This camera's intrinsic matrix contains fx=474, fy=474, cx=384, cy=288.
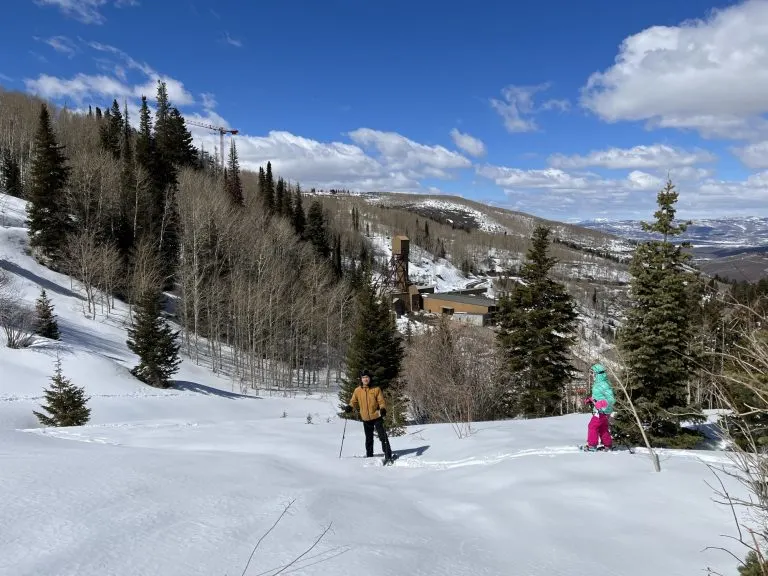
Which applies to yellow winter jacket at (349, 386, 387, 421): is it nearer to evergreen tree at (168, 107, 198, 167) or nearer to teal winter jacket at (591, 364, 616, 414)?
teal winter jacket at (591, 364, 616, 414)

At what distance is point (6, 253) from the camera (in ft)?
115

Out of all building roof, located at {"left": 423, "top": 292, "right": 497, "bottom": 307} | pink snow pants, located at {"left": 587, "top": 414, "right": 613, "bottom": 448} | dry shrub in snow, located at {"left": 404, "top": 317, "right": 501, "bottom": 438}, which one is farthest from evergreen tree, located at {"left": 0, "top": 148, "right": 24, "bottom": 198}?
pink snow pants, located at {"left": 587, "top": 414, "right": 613, "bottom": 448}

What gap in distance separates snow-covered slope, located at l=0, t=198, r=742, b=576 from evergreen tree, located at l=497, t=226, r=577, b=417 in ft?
38.4

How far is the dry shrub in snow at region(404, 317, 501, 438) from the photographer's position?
19.3 metres

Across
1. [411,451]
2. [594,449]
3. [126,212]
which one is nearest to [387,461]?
[411,451]

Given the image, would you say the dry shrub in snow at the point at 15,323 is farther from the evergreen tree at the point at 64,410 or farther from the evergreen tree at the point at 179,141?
the evergreen tree at the point at 179,141

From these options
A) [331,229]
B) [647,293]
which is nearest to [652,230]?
[647,293]

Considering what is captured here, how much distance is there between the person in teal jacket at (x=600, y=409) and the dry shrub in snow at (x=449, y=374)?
913 cm

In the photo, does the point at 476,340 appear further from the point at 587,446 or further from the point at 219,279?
the point at 219,279

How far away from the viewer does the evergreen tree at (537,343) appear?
20.7 meters

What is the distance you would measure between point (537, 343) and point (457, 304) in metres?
58.2

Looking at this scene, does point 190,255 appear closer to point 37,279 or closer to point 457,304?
point 37,279

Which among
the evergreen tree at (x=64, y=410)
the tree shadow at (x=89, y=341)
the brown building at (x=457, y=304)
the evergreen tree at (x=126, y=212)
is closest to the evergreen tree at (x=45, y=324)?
the tree shadow at (x=89, y=341)

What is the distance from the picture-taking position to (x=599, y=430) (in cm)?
841
